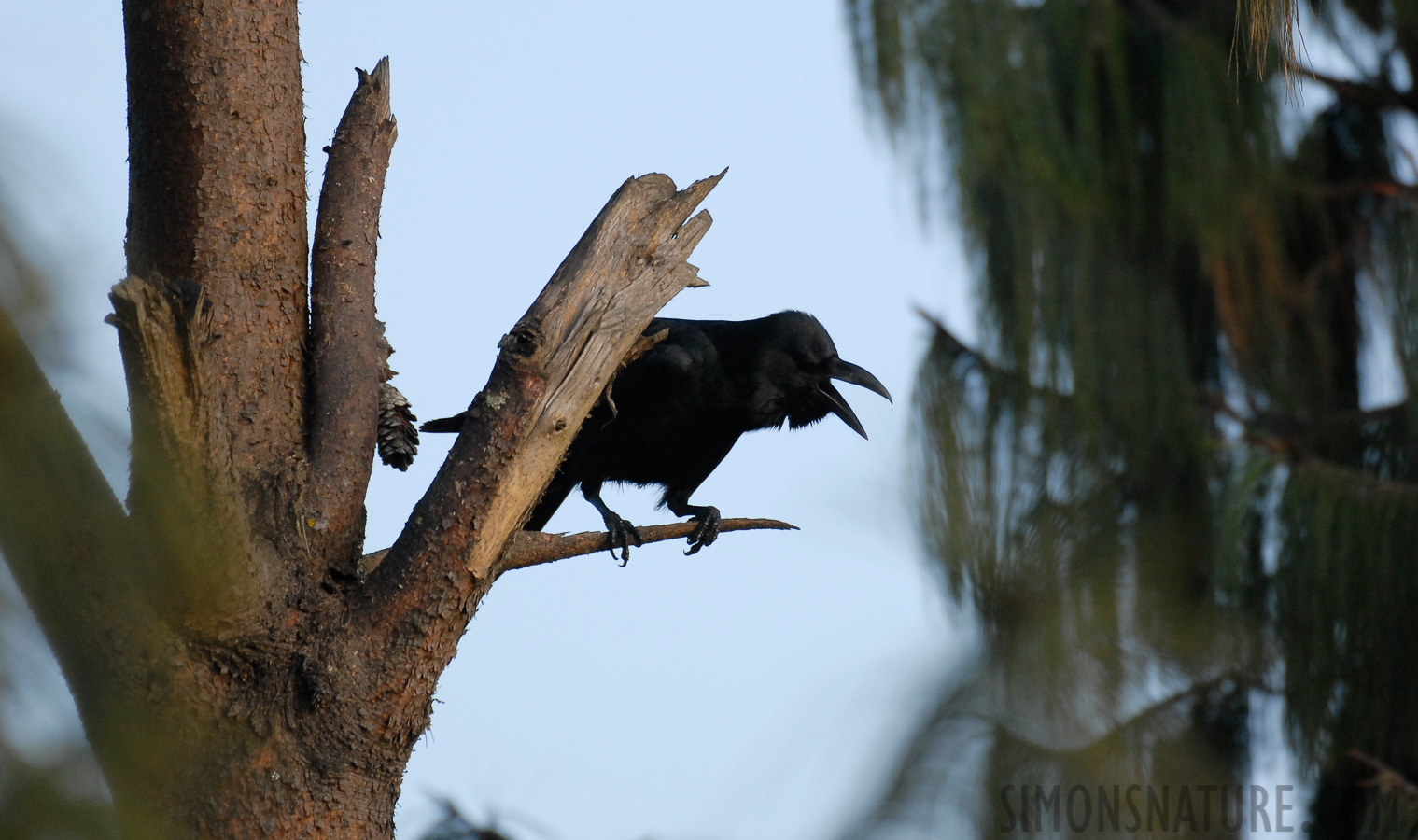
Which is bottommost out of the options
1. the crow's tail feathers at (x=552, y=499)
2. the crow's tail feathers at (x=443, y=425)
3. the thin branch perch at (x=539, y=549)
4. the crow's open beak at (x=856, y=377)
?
the thin branch perch at (x=539, y=549)

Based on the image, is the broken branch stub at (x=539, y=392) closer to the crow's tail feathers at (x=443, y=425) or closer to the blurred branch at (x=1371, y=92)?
the crow's tail feathers at (x=443, y=425)

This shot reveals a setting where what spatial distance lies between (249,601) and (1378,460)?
3907 mm

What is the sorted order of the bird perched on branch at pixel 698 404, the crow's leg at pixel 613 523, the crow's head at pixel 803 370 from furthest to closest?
1. the crow's head at pixel 803 370
2. the bird perched on branch at pixel 698 404
3. the crow's leg at pixel 613 523

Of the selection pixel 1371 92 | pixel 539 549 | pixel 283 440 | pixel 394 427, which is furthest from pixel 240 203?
pixel 1371 92

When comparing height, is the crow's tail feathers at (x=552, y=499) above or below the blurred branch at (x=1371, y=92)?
below

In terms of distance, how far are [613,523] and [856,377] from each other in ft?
3.40

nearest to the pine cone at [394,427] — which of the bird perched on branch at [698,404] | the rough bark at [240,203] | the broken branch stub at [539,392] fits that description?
the rough bark at [240,203]

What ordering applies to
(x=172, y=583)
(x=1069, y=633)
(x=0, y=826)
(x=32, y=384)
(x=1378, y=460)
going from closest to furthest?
(x=0, y=826) < (x=32, y=384) < (x=172, y=583) < (x=1069, y=633) < (x=1378, y=460)

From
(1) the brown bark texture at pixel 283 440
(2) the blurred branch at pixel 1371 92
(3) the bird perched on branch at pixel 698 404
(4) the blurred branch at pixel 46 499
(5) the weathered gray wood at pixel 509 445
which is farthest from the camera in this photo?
(2) the blurred branch at pixel 1371 92

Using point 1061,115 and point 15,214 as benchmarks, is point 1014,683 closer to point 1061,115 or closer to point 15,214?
point 1061,115

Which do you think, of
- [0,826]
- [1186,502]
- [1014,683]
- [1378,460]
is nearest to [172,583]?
[0,826]

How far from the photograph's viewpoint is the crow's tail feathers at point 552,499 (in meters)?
4.19

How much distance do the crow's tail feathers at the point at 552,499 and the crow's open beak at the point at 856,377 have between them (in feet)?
3.41

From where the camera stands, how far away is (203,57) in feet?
7.09
